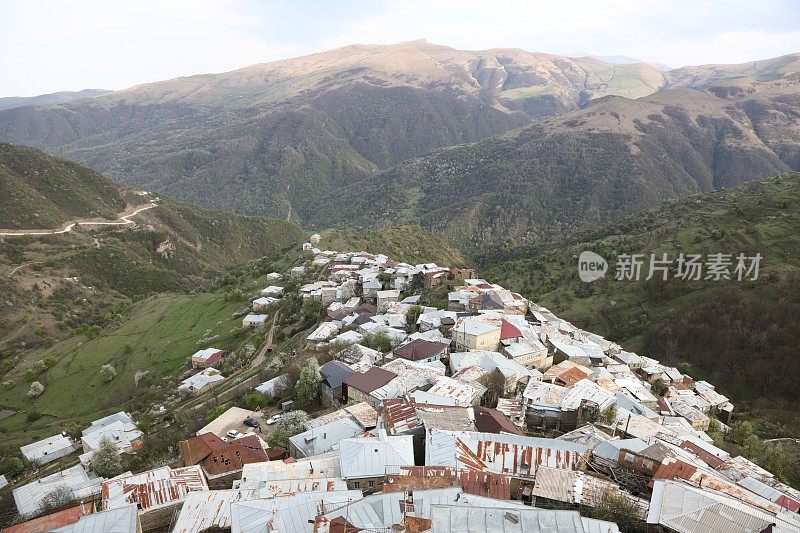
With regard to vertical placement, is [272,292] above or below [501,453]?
below

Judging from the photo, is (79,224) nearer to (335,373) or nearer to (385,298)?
(385,298)

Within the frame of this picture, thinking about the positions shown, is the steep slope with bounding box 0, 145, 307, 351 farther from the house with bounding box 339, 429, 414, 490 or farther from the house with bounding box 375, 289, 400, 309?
the house with bounding box 339, 429, 414, 490

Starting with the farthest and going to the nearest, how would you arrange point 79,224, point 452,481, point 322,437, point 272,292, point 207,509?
point 79,224 < point 272,292 < point 322,437 < point 207,509 < point 452,481

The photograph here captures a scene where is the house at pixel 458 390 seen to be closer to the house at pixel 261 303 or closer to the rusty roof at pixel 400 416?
the rusty roof at pixel 400 416

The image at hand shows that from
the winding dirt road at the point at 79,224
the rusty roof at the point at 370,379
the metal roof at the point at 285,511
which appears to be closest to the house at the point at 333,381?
the rusty roof at the point at 370,379

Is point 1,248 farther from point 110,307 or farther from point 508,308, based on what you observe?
point 508,308

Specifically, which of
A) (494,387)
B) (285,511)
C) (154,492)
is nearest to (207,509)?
(154,492)

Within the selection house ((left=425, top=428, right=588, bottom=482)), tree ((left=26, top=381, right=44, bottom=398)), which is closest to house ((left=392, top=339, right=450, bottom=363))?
house ((left=425, top=428, right=588, bottom=482))
